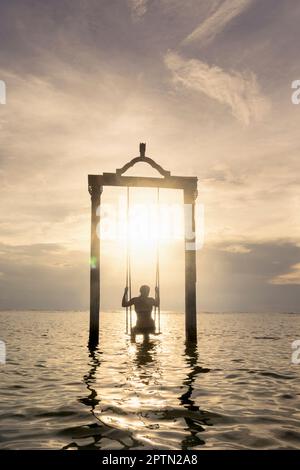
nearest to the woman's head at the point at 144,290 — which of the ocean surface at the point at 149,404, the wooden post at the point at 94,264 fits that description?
the wooden post at the point at 94,264

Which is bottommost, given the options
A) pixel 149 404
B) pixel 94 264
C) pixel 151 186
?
pixel 149 404

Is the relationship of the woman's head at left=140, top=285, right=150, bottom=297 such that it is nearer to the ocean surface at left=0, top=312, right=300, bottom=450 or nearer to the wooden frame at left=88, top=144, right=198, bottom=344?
the wooden frame at left=88, top=144, right=198, bottom=344

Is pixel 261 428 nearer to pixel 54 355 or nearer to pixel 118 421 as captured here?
pixel 118 421

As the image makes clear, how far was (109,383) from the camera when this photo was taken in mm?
9391

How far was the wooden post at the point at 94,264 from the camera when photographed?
15016mm

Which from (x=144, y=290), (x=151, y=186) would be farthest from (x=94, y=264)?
(x=151, y=186)

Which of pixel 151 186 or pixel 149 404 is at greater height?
pixel 151 186

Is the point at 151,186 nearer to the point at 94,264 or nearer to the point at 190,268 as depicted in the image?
the point at 190,268

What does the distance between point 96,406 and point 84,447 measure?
219 centimetres

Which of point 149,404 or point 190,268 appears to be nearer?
point 149,404

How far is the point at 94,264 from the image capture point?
15.0 metres

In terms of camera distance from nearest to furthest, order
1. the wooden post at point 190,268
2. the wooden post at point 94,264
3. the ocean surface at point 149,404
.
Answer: the ocean surface at point 149,404
the wooden post at point 94,264
the wooden post at point 190,268

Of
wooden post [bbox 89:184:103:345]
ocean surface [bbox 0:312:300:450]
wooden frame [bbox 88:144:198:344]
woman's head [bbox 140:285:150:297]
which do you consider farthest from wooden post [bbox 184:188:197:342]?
wooden post [bbox 89:184:103:345]

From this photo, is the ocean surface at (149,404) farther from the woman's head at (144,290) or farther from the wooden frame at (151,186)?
the wooden frame at (151,186)
